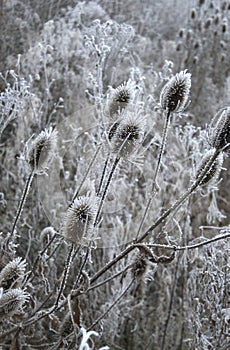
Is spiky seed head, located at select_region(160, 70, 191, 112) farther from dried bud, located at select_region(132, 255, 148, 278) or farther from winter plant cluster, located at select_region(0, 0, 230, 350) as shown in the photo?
dried bud, located at select_region(132, 255, 148, 278)

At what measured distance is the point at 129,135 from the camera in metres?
1.04

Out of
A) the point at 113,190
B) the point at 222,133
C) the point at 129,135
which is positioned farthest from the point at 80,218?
the point at 113,190

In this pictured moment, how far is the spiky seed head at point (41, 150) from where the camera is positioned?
1111 mm

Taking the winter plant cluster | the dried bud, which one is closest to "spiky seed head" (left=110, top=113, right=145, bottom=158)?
the winter plant cluster

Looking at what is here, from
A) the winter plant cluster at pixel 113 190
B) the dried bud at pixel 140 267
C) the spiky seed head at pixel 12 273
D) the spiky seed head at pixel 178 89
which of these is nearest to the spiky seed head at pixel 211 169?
the winter plant cluster at pixel 113 190

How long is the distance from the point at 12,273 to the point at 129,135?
1.27 ft

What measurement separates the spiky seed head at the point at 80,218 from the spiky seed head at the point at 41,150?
0.19 metres

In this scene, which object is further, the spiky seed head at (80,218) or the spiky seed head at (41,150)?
the spiky seed head at (41,150)

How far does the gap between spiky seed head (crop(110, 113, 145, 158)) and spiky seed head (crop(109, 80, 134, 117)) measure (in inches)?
2.3

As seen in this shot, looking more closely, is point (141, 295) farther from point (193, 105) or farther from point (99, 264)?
point (193, 105)

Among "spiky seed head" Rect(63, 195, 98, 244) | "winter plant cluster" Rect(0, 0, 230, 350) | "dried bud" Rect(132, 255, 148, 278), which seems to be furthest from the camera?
"dried bud" Rect(132, 255, 148, 278)

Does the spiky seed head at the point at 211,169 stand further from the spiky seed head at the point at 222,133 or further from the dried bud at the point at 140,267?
the dried bud at the point at 140,267

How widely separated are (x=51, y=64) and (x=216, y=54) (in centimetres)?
176

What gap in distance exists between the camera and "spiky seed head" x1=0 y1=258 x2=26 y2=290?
107cm
